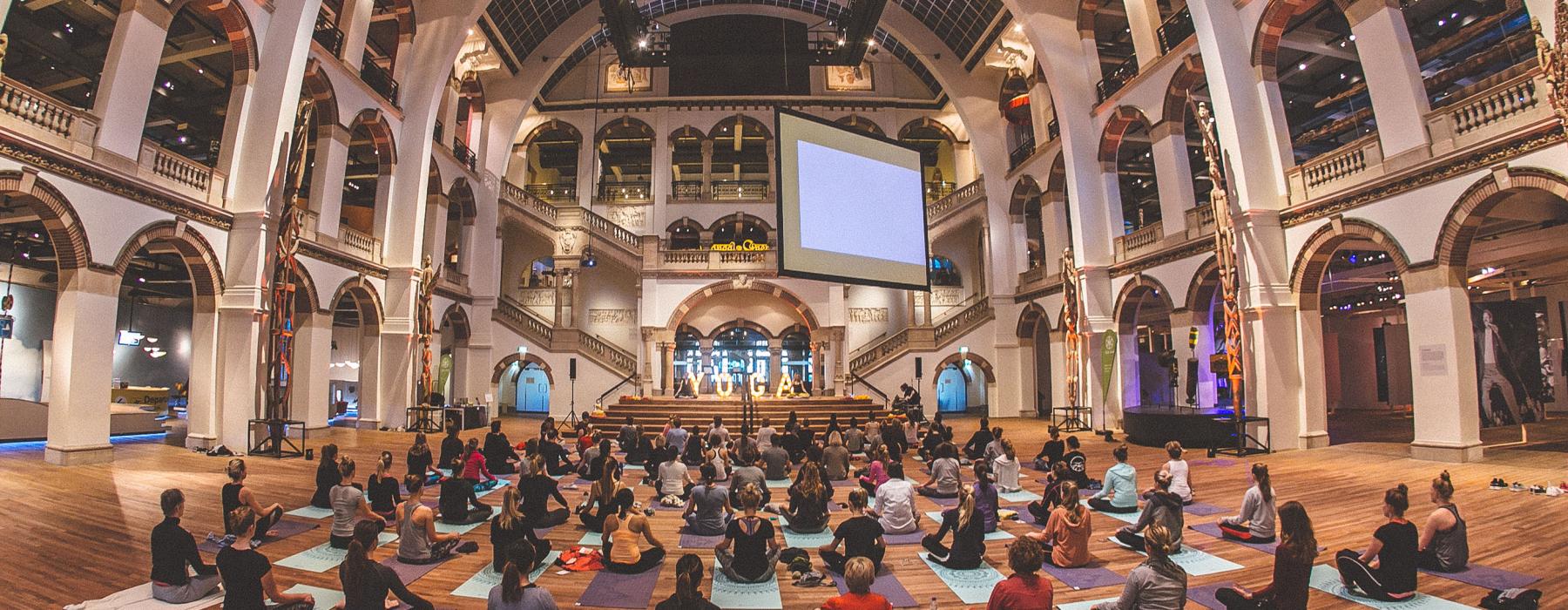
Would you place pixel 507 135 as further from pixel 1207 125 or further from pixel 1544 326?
pixel 1544 326

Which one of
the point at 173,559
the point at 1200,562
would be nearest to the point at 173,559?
the point at 173,559

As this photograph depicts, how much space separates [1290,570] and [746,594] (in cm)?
352

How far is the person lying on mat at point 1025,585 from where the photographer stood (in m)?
3.53

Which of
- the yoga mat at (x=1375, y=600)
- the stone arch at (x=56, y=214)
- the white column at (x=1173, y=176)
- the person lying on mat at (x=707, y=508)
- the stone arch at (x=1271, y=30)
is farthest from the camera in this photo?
the white column at (x=1173, y=176)

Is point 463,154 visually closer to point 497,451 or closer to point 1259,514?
point 497,451

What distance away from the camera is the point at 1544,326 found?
1714 cm

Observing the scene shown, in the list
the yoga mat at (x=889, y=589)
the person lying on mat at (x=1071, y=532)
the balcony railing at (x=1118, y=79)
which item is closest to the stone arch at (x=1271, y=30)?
the balcony railing at (x=1118, y=79)

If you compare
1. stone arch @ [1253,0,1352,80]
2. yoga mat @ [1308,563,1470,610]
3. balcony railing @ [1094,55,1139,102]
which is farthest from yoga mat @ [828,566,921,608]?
balcony railing @ [1094,55,1139,102]

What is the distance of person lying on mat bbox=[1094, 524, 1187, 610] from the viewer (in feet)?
12.1

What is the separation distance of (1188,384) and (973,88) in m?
12.6

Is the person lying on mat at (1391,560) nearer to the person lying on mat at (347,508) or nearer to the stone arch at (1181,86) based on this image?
the person lying on mat at (347,508)

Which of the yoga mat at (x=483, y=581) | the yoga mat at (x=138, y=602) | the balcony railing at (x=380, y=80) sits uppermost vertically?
the balcony railing at (x=380, y=80)

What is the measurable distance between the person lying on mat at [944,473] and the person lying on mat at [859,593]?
16.9 feet

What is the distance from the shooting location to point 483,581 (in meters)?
5.25
